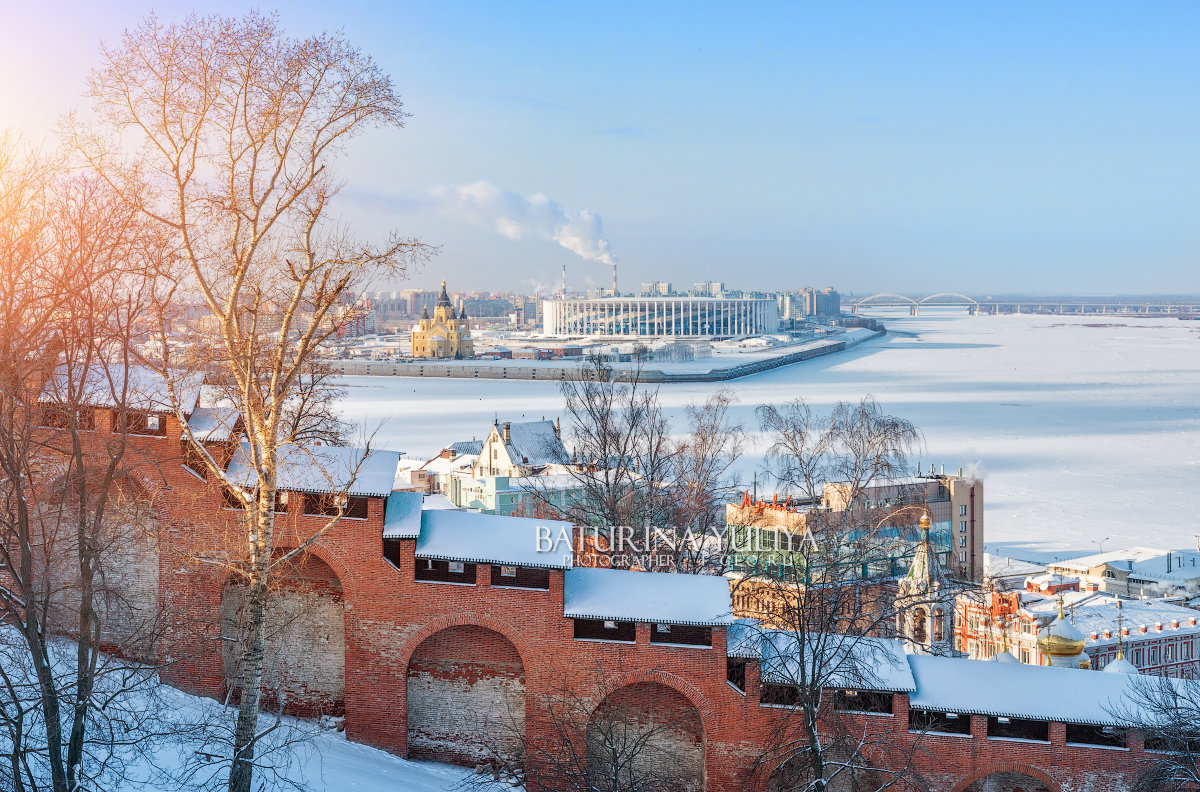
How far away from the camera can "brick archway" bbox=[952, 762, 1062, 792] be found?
35.9 ft

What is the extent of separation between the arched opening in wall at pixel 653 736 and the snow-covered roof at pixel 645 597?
0.91 meters

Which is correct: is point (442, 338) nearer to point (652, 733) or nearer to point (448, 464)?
point (448, 464)

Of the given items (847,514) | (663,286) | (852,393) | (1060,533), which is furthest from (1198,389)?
(663,286)

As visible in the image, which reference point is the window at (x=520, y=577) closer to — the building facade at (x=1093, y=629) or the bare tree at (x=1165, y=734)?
the bare tree at (x=1165, y=734)

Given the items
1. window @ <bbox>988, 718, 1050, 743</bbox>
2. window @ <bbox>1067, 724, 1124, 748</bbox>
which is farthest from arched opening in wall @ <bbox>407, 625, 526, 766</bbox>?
window @ <bbox>1067, 724, 1124, 748</bbox>

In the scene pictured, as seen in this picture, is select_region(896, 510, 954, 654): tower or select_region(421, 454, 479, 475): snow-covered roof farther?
select_region(421, 454, 479, 475): snow-covered roof

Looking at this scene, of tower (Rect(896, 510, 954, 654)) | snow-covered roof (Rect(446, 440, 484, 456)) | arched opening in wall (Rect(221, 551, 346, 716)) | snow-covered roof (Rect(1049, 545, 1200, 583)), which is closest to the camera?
arched opening in wall (Rect(221, 551, 346, 716))

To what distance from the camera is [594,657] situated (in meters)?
11.6

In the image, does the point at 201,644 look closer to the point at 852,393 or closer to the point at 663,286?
the point at 852,393

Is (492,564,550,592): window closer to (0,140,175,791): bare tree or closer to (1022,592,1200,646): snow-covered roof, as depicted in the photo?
(0,140,175,791): bare tree

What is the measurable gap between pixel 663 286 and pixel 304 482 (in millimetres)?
174358

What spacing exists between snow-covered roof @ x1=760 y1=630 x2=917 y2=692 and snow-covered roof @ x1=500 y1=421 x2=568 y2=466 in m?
24.3

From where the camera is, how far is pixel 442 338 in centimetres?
11625

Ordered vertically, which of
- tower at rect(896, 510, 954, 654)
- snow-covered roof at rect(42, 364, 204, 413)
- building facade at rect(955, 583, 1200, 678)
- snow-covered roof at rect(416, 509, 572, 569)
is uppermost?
snow-covered roof at rect(42, 364, 204, 413)
